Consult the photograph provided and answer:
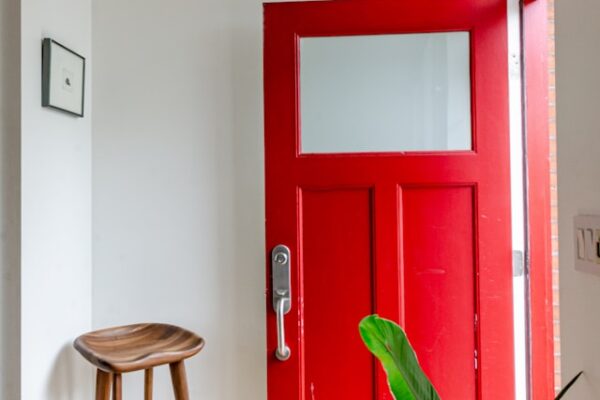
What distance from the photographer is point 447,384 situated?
4.48 feet

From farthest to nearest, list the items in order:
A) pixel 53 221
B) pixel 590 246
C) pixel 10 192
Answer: pixel 53 221
pixel 10 192
pixel 590 246

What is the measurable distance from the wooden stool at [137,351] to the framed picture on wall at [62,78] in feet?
2.49

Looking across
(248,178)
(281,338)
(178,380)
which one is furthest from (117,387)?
(248,178)

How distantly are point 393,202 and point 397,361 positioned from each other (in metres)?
0.65

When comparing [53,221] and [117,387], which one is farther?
[53,221]

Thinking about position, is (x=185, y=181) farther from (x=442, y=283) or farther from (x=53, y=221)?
(x=442, y=283)

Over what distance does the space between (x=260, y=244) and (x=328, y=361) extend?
0.47 metres

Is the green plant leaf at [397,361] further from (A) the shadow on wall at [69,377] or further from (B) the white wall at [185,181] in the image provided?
(A) the shadow on wall at [69,377]

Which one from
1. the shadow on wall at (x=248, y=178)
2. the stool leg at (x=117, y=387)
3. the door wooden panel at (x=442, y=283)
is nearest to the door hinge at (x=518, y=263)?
the door wooden panel at (x=442, y=283)

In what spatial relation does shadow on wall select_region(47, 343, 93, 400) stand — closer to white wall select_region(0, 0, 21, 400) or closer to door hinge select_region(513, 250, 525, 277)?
white wall select_region(0, 0, 21, 400)

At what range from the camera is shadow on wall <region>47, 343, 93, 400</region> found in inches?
52.1

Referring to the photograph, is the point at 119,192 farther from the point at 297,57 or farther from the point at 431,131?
the point at 431,131

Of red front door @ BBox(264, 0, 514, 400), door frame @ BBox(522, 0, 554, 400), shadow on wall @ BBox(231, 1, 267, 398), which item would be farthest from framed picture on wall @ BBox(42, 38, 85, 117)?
door frame @ BBox(522, 0, 554, 400)

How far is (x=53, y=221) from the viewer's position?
1.31 m
